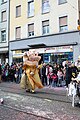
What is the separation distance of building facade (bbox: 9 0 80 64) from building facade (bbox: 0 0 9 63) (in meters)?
0.97

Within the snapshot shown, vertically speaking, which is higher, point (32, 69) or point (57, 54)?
point (57, 54)

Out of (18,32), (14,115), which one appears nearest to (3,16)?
(18,32)

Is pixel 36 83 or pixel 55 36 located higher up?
pixel 55 36

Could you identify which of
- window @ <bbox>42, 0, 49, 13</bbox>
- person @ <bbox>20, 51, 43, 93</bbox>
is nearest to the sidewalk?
person @ <bbox>20, 51, 43, 93</bbox>

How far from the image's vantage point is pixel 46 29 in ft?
92.4

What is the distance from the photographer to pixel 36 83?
13.9m

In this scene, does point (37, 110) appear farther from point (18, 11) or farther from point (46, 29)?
point (18, 11)

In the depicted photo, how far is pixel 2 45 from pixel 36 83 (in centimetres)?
2164

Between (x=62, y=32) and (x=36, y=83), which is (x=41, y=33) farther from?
(x=36, y=83)

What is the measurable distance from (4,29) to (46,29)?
8.43m

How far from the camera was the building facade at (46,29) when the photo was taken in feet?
81.6

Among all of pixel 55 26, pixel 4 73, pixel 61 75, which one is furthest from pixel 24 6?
pixel 61 75

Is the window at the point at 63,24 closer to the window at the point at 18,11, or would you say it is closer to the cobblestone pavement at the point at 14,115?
the window at the point at 18,11

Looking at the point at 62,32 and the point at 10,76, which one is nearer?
the point at 10,76
